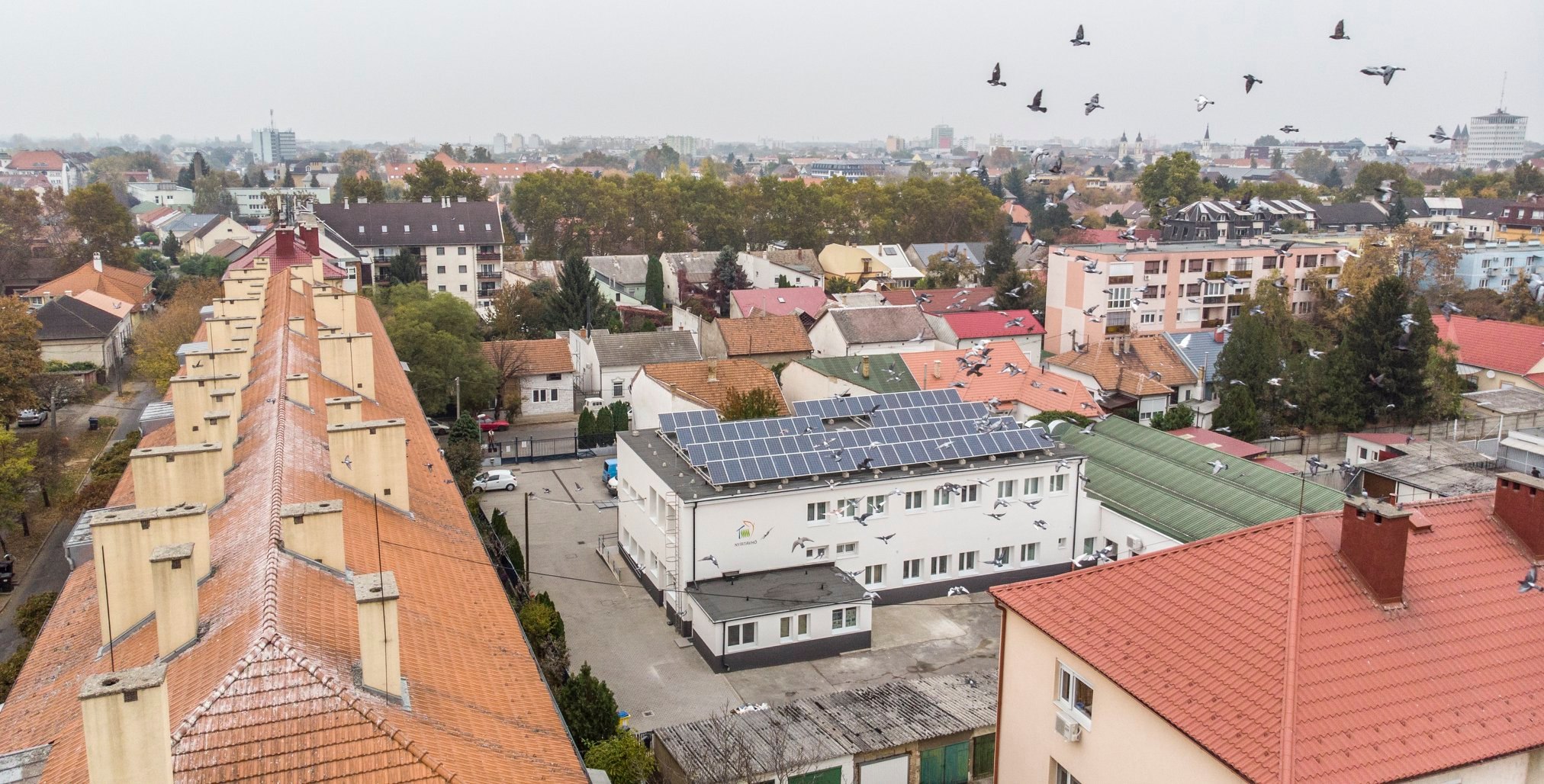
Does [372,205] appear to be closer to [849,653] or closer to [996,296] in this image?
[996,296]

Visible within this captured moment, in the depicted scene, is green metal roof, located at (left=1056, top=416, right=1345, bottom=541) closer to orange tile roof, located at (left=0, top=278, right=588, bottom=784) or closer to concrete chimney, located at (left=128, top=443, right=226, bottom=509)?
orange tile roof, located at (left=0, top=278, right=588, bottom=784)

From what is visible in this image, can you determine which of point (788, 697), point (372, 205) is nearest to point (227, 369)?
point (788, 697)

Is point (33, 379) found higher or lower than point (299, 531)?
lower

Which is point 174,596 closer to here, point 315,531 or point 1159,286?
point 315,531

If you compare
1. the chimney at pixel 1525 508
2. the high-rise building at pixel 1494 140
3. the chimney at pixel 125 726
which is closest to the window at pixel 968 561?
the chimney at pixel 1525 508

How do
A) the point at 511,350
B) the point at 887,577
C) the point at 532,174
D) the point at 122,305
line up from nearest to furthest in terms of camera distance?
the point at 887,577 < the point at 511,350 < the point at 122,305 < the point at 532,174

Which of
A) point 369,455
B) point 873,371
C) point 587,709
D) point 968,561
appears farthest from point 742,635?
point 873,371

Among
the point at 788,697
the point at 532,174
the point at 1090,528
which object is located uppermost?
the point at 532,174
